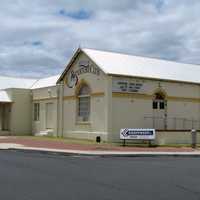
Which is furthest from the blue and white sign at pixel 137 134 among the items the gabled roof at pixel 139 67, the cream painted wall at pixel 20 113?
the cream painted wall at pixel 20 113

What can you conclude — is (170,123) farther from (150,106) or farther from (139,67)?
(139,67)

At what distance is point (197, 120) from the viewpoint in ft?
111

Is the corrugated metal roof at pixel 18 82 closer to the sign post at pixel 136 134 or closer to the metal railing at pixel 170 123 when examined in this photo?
the metal railing at pixel 170 123

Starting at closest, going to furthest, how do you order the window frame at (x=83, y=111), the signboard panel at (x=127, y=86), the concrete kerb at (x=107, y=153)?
1. the concrete kerb at (x=107, y=153)
2. the signboard panel at (x=127, y=86)
3. the window frame at (x=83, y=111)

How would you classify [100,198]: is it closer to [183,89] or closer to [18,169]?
[18,169]

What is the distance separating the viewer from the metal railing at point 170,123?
31.2 metres

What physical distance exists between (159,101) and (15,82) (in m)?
21.0

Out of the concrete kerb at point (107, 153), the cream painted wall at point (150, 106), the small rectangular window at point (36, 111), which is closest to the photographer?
the concrete kerb at point (107, 153)

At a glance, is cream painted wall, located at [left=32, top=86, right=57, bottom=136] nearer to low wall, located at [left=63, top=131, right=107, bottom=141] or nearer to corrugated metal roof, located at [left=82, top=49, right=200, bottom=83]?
low wall, located at [left=63, top=131, right=107, bottom=141]

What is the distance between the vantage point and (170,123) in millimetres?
32125

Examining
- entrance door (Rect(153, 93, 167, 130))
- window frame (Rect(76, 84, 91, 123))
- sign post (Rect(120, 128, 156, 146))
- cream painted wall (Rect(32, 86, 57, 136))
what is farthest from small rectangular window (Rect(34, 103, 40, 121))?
sign post (Rect(120, 128, 156, 146))

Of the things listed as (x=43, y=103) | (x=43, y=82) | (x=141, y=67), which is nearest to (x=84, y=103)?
(x=141, y=67)

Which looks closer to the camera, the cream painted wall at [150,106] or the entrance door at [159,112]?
the cream painted wall at [150,106]

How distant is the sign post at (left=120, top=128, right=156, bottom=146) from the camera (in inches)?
1083
